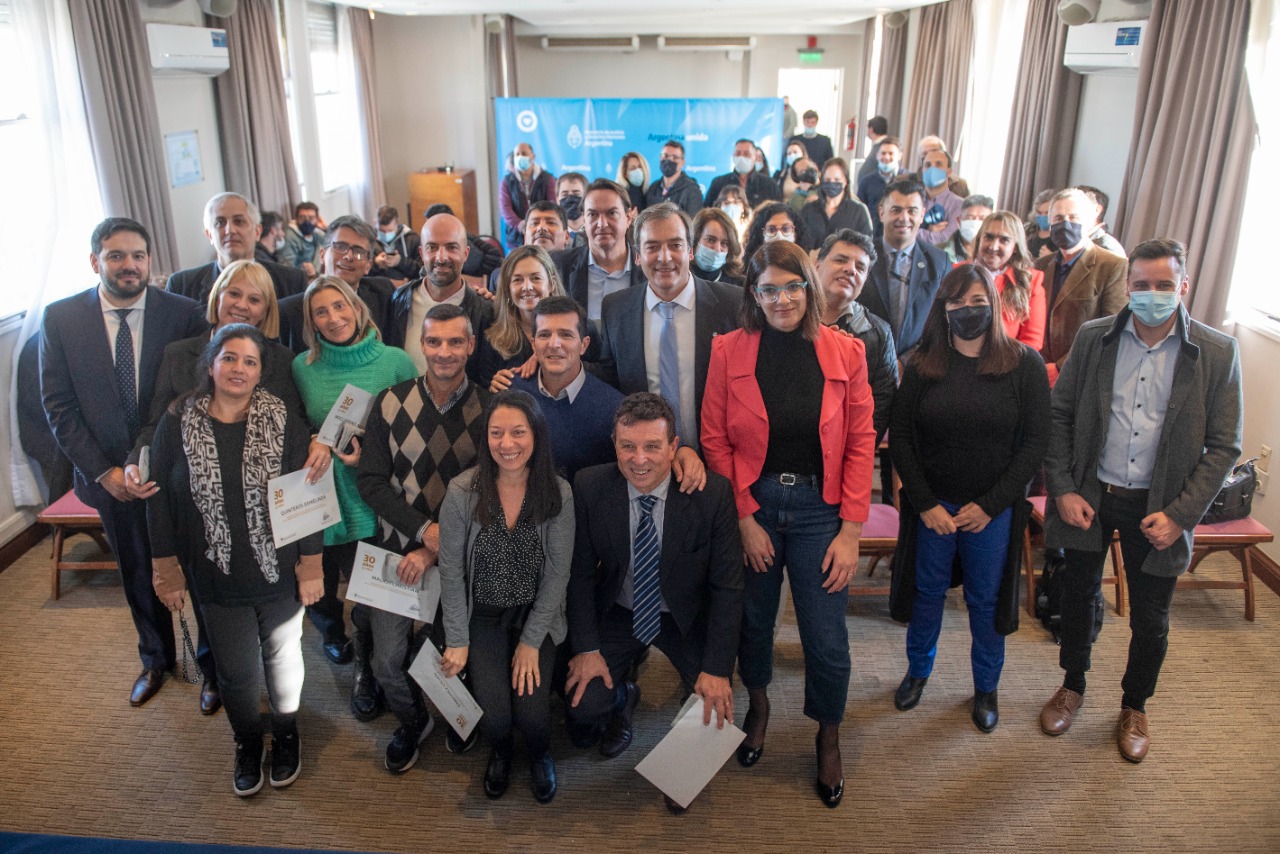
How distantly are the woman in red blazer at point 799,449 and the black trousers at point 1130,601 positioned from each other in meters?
0.85

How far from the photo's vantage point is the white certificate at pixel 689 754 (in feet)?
7.95

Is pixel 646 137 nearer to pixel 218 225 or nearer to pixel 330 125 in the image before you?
pixel 330 125

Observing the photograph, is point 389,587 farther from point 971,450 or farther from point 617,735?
point 971,450

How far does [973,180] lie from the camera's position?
8.52 meters

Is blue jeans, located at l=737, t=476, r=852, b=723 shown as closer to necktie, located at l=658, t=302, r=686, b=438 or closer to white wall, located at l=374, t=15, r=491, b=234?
necktie, located at l=658, t=302, r=686, b=438

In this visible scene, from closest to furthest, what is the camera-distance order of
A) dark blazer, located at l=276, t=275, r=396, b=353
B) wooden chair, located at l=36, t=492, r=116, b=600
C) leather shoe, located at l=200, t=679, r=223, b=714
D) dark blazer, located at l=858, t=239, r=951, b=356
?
leather shoe, located at l=200, t=679, r=223, b=714 < dark blazer, located at l=276, t=275, r=396, b=353 < wooden chair, located at l=36, t=492, r=116, b=600 < dark blazer, located at l=858, t=239, r=951, b=356

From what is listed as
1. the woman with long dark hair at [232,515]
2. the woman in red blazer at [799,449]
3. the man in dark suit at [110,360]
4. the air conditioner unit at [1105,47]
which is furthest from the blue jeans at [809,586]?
the air conditioner unit at [1105,47]

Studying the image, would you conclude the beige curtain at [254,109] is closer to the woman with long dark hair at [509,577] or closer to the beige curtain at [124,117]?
the beige curtain at [124,117]

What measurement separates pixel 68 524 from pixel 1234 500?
4727mm

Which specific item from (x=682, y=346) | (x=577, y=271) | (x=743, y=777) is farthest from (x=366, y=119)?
(x=743, y=777)

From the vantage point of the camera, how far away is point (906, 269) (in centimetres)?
379

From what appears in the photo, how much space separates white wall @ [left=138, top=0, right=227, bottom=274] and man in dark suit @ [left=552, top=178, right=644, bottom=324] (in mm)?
3541

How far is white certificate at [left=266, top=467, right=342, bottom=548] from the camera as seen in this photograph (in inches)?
95.3

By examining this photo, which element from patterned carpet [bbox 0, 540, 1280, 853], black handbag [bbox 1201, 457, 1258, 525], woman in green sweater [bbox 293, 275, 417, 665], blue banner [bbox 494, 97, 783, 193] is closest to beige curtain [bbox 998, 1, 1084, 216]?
blue banner [bbox 494, 97, 783, 193]
